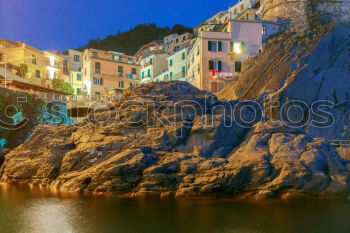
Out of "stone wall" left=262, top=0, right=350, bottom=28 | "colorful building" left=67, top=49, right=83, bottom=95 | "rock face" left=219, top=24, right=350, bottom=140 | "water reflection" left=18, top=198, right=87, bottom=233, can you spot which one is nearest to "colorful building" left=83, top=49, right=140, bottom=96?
→ "colorful building" left=67, top=49, right=83, bottom=95

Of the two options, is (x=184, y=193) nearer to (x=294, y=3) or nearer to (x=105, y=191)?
(x=105, y=191)

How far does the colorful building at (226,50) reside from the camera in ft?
171

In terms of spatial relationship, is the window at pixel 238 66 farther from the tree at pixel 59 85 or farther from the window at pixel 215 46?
the tree at pixel 59 85

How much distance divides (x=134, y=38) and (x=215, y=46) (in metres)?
86.3

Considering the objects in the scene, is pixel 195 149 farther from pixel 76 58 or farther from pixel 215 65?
pixel 76 58

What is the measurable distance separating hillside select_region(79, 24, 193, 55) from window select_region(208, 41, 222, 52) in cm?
6919

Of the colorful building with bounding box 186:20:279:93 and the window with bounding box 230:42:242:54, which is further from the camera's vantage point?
the window with bounding box 230:42:242:54

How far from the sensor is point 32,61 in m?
72.0

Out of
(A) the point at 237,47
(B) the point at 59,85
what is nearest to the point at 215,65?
(A) the point at 237,47

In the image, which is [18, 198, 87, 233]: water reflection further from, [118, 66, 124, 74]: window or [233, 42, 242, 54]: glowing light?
[118, 66, 124, 74]: window

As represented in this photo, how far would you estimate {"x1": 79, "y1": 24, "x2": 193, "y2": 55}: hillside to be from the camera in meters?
123

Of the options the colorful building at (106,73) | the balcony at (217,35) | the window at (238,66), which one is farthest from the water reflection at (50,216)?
the colorful building at (106,73)

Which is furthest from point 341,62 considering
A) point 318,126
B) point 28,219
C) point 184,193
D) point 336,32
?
point 28,219

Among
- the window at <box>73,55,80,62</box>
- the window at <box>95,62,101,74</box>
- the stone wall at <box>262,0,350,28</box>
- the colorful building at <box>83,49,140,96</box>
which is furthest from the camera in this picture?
the window at <box>73,55,80,62</box>
